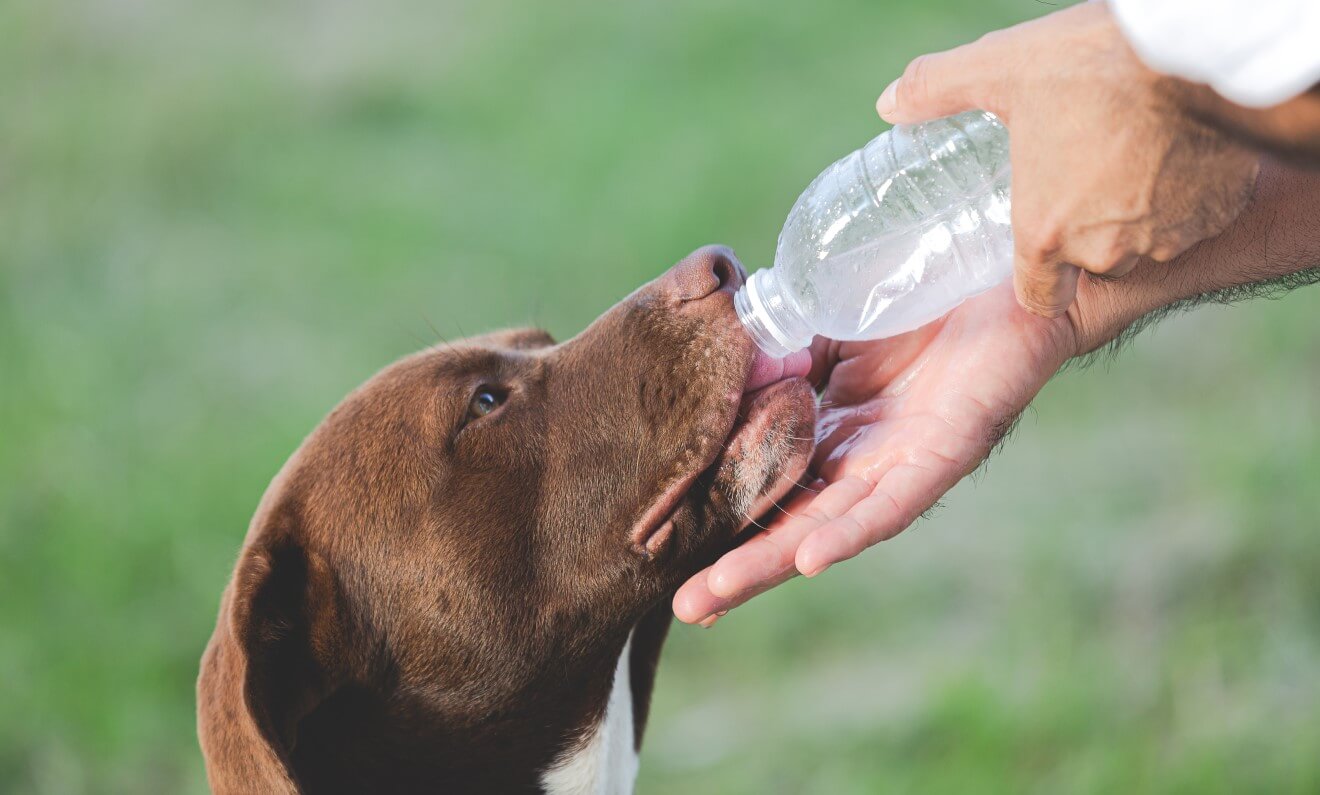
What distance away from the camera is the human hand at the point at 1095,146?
6.48 ft

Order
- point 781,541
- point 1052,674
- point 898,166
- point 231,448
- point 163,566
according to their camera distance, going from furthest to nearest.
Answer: point 231,448, point 163,566, point 1052,674, point 898,166, point 781,541

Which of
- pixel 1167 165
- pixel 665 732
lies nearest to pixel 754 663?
pixel 665 732

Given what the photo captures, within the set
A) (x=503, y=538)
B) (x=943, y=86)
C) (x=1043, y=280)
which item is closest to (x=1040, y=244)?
(x=1043, y=280)

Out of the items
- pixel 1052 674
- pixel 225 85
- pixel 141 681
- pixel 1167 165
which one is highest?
pixel 225 85

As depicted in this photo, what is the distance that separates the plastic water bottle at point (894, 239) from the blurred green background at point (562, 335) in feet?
6.48

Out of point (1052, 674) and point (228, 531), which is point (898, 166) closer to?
point (1052, 674)

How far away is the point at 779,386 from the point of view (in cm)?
275

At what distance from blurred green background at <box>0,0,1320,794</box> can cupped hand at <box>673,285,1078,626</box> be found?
5.82ft

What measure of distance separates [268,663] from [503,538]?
1.66ft

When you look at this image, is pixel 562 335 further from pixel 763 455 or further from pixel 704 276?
pixel 763 455

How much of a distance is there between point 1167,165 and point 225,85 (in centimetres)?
777

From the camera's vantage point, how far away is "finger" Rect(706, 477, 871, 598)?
2549 mm

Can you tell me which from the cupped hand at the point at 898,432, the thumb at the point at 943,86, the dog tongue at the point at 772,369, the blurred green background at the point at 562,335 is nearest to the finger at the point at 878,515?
the cupped hand at the point at 898,432

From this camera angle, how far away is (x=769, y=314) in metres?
2.74
